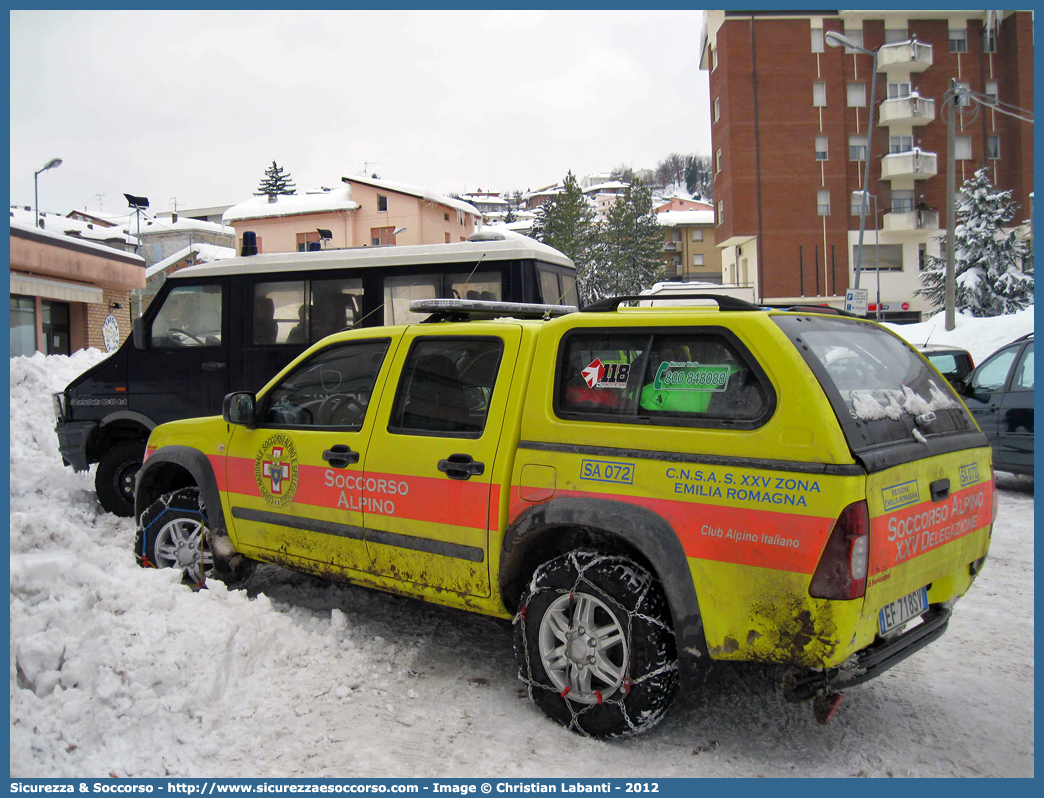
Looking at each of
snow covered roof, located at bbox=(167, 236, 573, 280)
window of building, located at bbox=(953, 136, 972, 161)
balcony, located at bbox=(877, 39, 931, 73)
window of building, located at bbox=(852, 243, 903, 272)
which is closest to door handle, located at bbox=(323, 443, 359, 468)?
snow covered roof, located at bbox=(167, 236, 573, 280)

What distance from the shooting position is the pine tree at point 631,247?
53.8 m

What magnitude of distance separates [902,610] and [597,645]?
4.25 feet

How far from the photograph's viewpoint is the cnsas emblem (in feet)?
15.1

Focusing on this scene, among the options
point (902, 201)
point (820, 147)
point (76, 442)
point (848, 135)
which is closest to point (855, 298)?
point (76, 442)

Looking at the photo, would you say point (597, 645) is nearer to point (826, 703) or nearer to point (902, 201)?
point (826, 703)

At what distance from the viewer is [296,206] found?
45.2m

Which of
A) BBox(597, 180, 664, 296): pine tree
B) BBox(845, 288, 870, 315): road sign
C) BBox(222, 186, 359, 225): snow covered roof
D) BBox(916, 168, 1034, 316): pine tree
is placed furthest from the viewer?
BBox(597, 180, 664, 296): pine tree

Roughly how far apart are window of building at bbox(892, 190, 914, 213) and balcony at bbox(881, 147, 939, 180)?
124cm

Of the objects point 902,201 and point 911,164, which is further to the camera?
point 902,201

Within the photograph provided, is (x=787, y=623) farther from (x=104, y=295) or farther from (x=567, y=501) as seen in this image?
(x=104, y=295)

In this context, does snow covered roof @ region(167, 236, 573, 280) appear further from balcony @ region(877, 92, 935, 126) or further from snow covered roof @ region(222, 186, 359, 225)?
balcony @ region(877, 92, 935, 126)

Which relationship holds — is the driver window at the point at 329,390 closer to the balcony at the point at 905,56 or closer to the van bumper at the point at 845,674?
the van bumper at the point at 845,674

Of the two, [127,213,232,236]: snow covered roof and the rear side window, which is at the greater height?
[127,213,232,236]: snow covered roof

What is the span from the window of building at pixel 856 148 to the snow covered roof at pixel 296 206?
2881 centimetres
